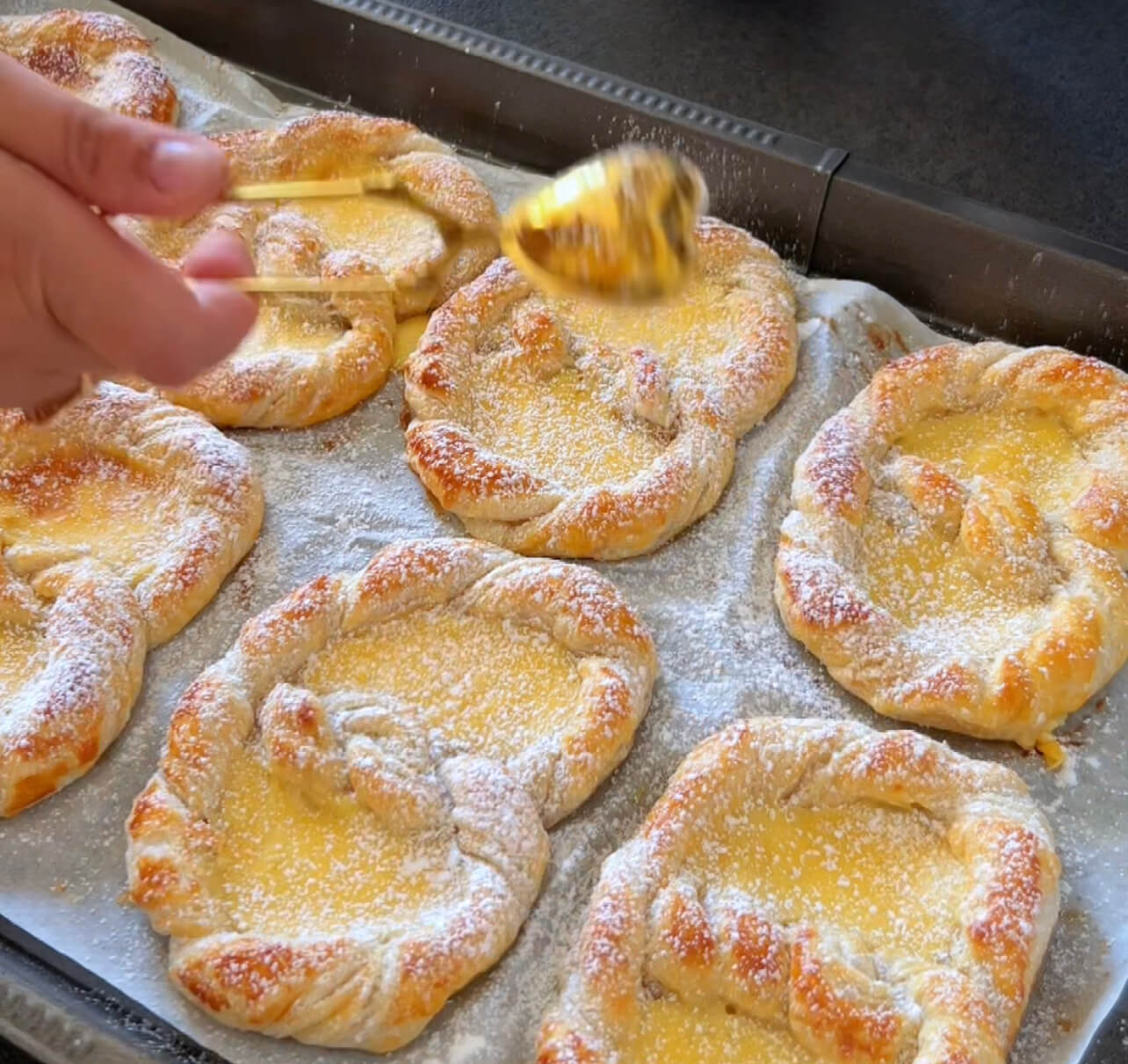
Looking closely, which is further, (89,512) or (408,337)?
(408,337)

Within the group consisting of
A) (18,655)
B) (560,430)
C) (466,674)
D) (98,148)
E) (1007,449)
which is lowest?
(18,655)

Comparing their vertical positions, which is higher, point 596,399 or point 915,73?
point 915,73

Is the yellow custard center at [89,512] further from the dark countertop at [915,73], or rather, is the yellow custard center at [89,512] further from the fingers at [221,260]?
the dark countertop at [915,73]

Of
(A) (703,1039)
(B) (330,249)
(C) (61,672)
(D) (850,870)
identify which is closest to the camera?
(A) (703,1039)

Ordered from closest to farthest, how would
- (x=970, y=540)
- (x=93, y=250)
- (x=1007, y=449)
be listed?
(x=93, y=250) → (x=970, y=540) → (x=1007, y=449)

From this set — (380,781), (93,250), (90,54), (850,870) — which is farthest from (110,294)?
(90,54)

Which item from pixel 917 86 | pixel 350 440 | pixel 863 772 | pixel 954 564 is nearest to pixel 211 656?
pixel 350 440

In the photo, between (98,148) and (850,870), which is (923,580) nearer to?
(850,870)

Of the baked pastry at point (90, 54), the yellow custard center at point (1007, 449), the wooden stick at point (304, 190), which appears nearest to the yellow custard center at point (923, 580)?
the yellow custard center at point (1007, 449)
